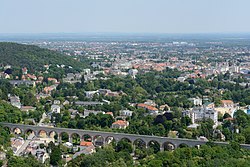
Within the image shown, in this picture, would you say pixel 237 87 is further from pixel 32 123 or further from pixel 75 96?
pixel 32 123

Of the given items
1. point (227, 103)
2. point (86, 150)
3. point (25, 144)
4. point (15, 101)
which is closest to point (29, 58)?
point (15, 101)

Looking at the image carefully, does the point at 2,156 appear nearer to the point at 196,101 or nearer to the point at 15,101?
the point at 15,101

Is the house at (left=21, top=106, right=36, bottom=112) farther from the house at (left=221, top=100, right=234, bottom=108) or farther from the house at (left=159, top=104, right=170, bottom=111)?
the house at (left=221, top=100, right=234, bottom=108)

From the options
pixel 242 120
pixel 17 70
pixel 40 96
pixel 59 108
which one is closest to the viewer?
pixel 242 120

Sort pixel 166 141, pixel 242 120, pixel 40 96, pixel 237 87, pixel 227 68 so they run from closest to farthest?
pixel 166 141, pixel 242 120, pixel 40 96, pixel 237 87, pixel 227 68

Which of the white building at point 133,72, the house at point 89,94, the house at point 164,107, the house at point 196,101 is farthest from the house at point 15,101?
the white building at point 133,72

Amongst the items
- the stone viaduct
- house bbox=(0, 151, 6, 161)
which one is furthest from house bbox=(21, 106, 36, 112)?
house bbox=(0, 151, 6, 161)

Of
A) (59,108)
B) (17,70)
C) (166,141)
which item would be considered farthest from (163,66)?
(166,141)

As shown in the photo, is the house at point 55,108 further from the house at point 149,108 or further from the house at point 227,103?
the house at point 227,103

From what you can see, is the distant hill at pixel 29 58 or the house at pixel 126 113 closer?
the house at pixel 126 113
